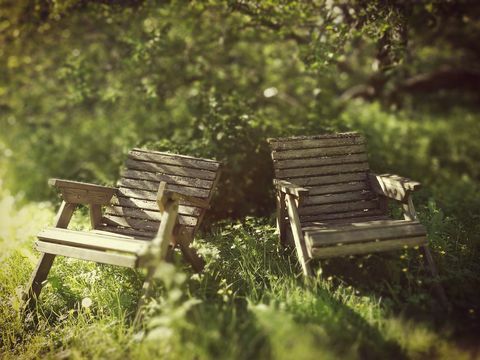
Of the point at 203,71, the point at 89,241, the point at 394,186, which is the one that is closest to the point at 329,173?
the point at 394,186

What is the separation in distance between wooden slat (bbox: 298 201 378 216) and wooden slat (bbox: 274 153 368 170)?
44 cm

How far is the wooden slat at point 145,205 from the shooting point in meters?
3.42

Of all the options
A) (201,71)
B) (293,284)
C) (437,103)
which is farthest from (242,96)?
(437,103)

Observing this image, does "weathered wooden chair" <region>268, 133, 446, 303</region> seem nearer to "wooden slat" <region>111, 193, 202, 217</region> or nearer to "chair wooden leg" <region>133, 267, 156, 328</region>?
"wooden slat" <region>111, 193, 202, 217</region>

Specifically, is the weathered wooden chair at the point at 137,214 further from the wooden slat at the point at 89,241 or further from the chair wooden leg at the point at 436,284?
the chair wooden leg at the point at 436,284

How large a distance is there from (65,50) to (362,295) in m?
5.93

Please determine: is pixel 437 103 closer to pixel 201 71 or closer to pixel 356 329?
pixel 201 71

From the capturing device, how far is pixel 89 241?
2.80 metres

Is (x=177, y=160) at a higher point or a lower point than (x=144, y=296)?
higher

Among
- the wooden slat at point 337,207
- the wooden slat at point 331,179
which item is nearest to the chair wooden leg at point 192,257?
the wooden slat at point 337,207

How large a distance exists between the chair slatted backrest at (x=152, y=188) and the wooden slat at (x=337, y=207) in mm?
960

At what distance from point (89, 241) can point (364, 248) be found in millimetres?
2137

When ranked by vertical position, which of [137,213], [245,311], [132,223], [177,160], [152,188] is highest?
[177,160]

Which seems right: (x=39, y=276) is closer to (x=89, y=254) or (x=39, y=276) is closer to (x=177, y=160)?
(x=89, y=254)
